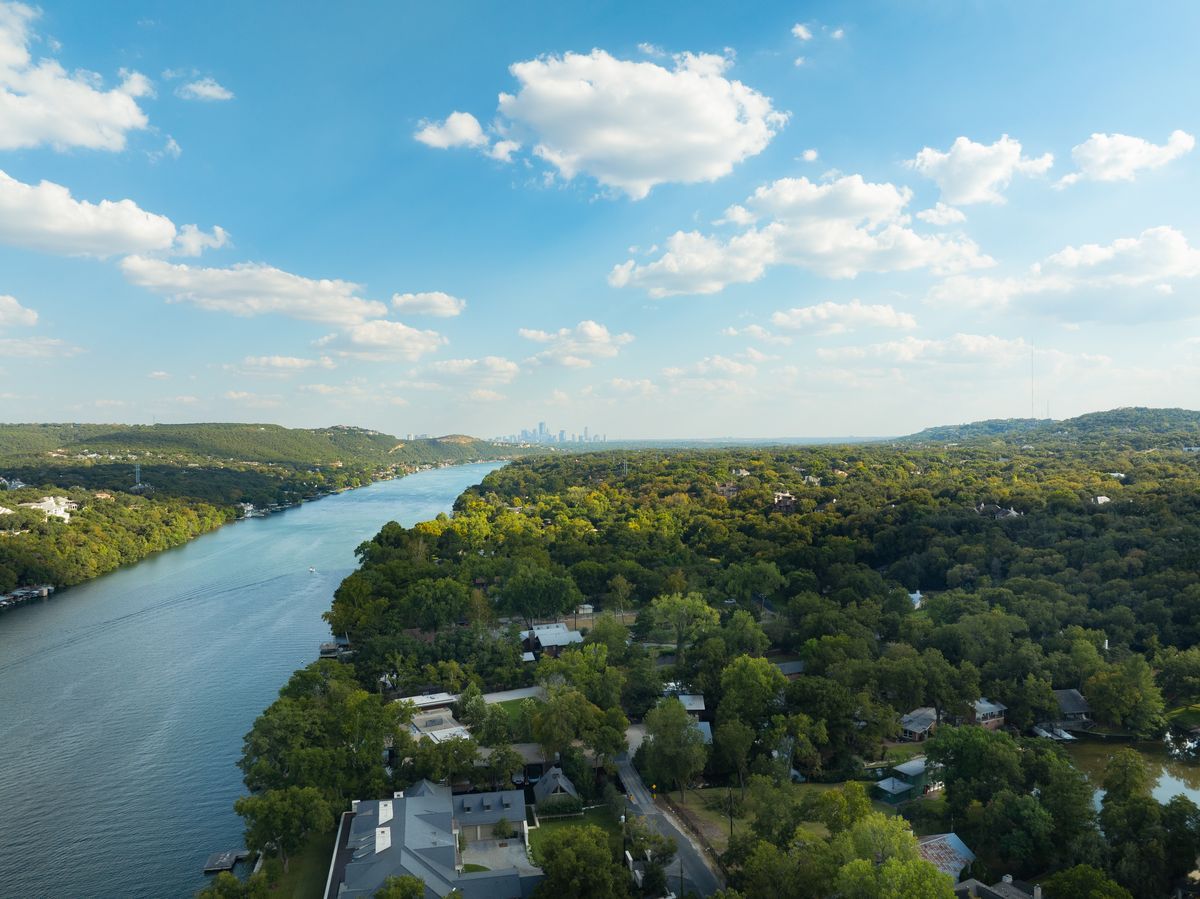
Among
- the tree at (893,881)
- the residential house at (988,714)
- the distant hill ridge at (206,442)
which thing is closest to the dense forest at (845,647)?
the tree at (893,881)

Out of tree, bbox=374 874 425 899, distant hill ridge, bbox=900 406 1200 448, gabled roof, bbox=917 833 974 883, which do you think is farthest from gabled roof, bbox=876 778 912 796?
distant hill ridge, bbox=900 406 1200 448

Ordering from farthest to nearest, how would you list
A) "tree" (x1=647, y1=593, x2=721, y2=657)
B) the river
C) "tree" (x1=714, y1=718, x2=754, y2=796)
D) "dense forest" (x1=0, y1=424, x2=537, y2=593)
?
1. "dense forest" (x1=0, y1=424, x2=537, y2=593)
2. "tree" (x1=647, y1=593, x2=721, y2=657)
3. "tree" (x1=714, y1=718, x2=754, y2=796)
4. the river

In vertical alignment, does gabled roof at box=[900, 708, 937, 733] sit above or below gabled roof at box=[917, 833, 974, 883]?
below

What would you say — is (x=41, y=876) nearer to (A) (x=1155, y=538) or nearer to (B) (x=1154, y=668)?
(B) (x=1154, y=668)

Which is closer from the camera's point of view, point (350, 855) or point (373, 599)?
point (350, 855)

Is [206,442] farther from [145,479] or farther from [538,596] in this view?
[538,596]

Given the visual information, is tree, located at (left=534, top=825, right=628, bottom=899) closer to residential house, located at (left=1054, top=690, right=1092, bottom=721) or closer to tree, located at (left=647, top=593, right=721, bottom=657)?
tree, located at (left=647, top=593, right=721, bottom=657)

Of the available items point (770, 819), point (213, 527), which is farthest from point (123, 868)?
point (213, 527)

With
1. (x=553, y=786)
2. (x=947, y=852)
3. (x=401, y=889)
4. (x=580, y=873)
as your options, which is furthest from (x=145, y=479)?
(x=947, y=852)
